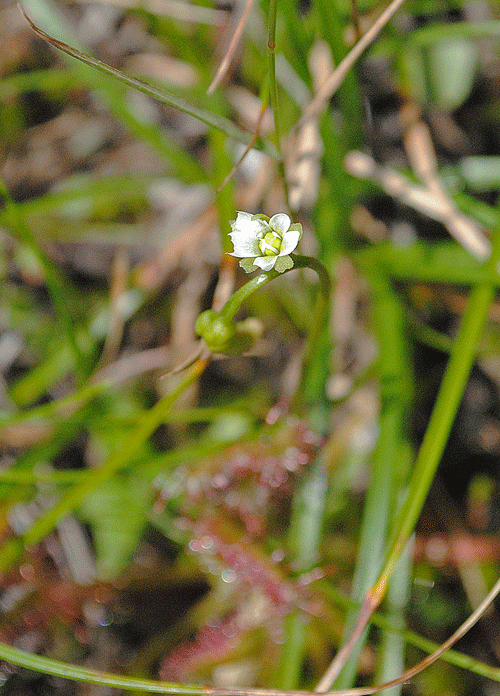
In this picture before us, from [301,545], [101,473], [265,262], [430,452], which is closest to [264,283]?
[265,262]

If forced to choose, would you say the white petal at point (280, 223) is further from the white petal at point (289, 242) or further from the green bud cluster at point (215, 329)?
the green bud cluster at point (215, 329)

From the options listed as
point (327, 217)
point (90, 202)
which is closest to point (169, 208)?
point (90, 202)

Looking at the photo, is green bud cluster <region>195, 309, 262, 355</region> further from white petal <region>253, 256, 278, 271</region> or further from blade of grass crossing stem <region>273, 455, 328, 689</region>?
blade of grass crossing stem <region>273, 455, 328, 689</region>

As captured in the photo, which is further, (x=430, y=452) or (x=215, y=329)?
(x=430, y=452)

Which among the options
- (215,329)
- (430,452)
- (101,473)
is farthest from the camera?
(101,473)

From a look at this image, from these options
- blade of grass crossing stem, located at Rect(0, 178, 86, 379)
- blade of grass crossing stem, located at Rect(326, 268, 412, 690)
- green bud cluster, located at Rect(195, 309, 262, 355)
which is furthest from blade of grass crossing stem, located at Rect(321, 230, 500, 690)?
blade of grass crossing stem, located at Rect(0, 178, 86, 379)

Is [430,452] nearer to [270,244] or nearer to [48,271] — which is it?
[270,244]

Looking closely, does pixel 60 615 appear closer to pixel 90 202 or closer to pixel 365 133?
pixel 90 202
